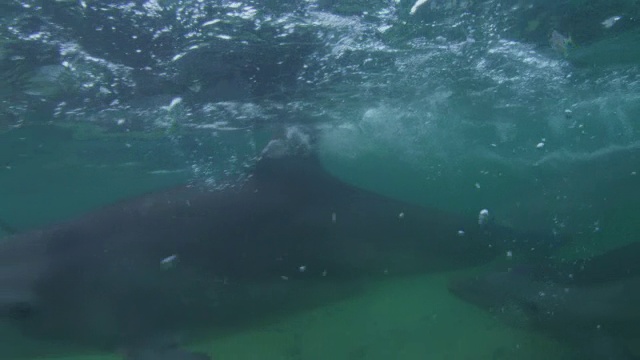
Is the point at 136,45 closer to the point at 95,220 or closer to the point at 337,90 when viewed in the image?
the point at 95,220

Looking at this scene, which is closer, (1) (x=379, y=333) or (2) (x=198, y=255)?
(2) (x=198, y=255)

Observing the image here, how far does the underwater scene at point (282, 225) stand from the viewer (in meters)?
9.32

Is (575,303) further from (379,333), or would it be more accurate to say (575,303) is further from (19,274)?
(19,274)

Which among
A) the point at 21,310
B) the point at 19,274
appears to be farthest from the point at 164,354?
the point at 19,274

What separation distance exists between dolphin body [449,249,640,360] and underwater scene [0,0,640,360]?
0.15 ft

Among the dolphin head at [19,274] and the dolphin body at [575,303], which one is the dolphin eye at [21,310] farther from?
the dolphin body at [575,303]

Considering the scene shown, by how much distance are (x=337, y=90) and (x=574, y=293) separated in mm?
9201

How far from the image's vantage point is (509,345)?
1074cm

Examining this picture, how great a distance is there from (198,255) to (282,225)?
183 centimetres

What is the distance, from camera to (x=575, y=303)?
37.9ft

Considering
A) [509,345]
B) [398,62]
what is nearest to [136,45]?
[398,62]

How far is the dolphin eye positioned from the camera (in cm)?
888

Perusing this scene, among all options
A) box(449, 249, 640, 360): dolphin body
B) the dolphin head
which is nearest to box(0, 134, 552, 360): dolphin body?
the dolphin head

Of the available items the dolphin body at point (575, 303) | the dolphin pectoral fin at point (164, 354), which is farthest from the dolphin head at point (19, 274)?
the dolphin body at point (575, 303)
